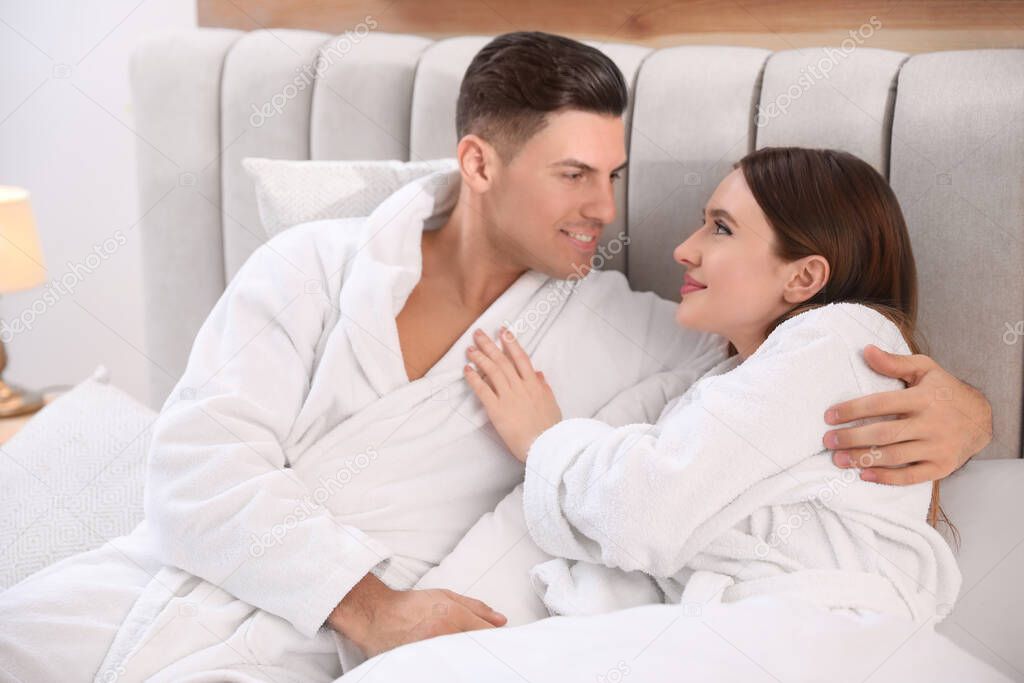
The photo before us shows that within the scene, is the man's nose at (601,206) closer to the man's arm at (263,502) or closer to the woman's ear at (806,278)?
the woman's ear at (806,278)

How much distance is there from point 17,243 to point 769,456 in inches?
71.2

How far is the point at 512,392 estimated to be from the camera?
1.47 meters

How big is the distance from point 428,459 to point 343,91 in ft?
2.58

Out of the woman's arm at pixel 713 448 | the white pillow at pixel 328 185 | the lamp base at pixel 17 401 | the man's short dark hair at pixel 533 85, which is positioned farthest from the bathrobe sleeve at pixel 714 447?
the lamp base at pixel 17 401

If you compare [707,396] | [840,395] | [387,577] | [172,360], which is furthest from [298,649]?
[172,360]

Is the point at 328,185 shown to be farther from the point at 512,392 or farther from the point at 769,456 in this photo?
the point at 769,456

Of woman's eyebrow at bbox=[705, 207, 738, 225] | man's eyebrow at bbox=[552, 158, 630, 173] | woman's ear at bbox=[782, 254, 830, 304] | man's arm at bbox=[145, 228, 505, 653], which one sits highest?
man's eyebrow at bbox=[552, 158, 630, 173]

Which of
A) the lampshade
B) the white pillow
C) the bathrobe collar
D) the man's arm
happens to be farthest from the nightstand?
the bathrobe collar

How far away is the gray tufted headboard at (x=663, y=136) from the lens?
1430mm

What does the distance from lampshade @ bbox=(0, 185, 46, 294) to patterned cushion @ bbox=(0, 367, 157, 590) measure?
0.61 m

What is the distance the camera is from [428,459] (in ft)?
4.91

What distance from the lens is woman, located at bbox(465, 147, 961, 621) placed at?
1164 mm

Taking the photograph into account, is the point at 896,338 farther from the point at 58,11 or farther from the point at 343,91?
the point at 58,11

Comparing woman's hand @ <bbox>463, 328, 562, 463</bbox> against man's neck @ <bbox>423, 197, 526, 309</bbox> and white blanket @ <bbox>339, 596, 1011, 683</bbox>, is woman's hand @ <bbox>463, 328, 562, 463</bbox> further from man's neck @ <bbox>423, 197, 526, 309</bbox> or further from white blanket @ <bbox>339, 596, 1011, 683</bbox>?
white blanket @ <bbox>339, 596, 1011, 683</bbox>
